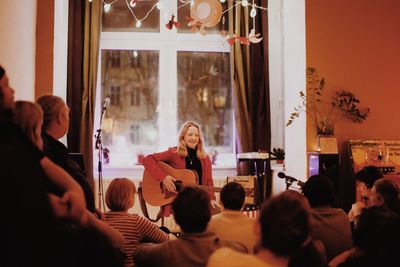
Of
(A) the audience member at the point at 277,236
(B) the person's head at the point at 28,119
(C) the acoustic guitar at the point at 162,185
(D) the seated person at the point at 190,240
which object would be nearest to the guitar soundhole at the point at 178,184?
(C) the acoustic guitar at the point at 162,185

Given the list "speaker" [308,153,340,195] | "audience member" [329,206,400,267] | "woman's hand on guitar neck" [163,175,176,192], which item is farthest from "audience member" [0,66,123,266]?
"speaker" [308,153,340,195]

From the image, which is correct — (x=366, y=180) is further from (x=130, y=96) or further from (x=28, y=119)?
(x=130, y=96)

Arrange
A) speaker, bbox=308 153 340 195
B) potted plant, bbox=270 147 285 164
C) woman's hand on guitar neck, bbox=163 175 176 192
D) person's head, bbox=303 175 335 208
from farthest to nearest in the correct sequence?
potted plant, bbox=270 147 285 164
speaker, bbox=308 153 340 195
woman's hand on guitar neck, bbox=163 175 176 192
person's head, bbox=303 175 335 208

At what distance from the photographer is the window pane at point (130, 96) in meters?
6.26

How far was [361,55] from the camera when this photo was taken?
5062mm

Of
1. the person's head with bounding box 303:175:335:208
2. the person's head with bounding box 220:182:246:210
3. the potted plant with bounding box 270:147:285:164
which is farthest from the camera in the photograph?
the potted plant with bounding box 270:147:285:164

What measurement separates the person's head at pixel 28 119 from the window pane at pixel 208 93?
469cm

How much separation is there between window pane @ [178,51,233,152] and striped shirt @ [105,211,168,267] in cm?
400

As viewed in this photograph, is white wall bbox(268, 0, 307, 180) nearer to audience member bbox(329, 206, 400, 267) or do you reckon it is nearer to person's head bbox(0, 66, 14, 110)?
audience member bbox(329, 206, 400, 267)

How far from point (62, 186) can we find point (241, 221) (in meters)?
0.93

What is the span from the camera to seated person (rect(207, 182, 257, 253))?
2.21m

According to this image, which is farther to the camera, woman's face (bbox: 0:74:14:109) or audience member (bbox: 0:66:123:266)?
woman's face (bbox: 0:74:14:109)

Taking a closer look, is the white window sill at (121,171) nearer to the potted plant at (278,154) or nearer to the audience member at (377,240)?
the potted plant at (278,154)

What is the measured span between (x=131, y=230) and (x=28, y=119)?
0.92 meters
